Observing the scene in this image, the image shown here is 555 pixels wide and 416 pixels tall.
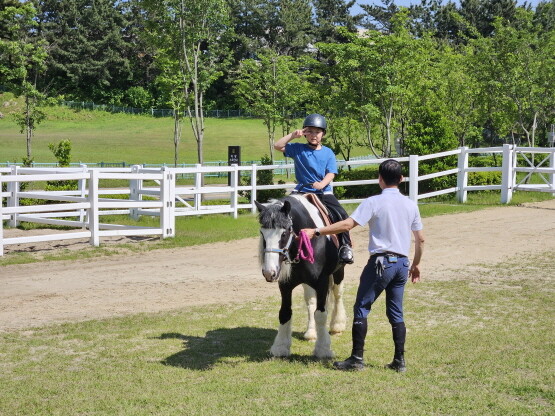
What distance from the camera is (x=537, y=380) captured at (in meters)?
5.80

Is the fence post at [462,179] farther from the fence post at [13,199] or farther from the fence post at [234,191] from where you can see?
the fence post at [13,199]

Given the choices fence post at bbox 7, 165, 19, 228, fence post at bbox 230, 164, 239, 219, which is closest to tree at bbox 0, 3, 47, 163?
fence post at bbox 7, 165, 19, 228

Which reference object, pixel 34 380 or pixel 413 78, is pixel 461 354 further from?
pixel 413 78

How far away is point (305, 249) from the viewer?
6375 millimetres

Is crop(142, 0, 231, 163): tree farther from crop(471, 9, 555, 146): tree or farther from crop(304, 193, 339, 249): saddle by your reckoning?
crop(304, 193, 339, 249): saddle

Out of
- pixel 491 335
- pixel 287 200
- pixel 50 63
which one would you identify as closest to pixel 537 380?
pixel 491 335

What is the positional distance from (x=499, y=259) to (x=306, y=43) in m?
72.7

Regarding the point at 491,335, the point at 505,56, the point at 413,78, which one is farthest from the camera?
the point at 505,56

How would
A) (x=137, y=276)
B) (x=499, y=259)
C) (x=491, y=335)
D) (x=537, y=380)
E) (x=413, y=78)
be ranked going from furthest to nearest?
(x=413, y=78), (x=499, y=259), (x=137, y=276), (x=491, y=335), (x=537, y=380)

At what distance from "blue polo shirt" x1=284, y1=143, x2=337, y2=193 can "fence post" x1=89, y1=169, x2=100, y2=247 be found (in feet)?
26.3

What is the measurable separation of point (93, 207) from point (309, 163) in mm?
8259

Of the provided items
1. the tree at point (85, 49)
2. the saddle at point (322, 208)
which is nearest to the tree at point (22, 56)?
the saddle at point (322, 208)

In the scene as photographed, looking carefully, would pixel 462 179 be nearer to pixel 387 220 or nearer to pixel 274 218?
pixel 387 220

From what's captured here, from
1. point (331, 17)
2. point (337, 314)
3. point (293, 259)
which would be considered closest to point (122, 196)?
point (337, 314)
